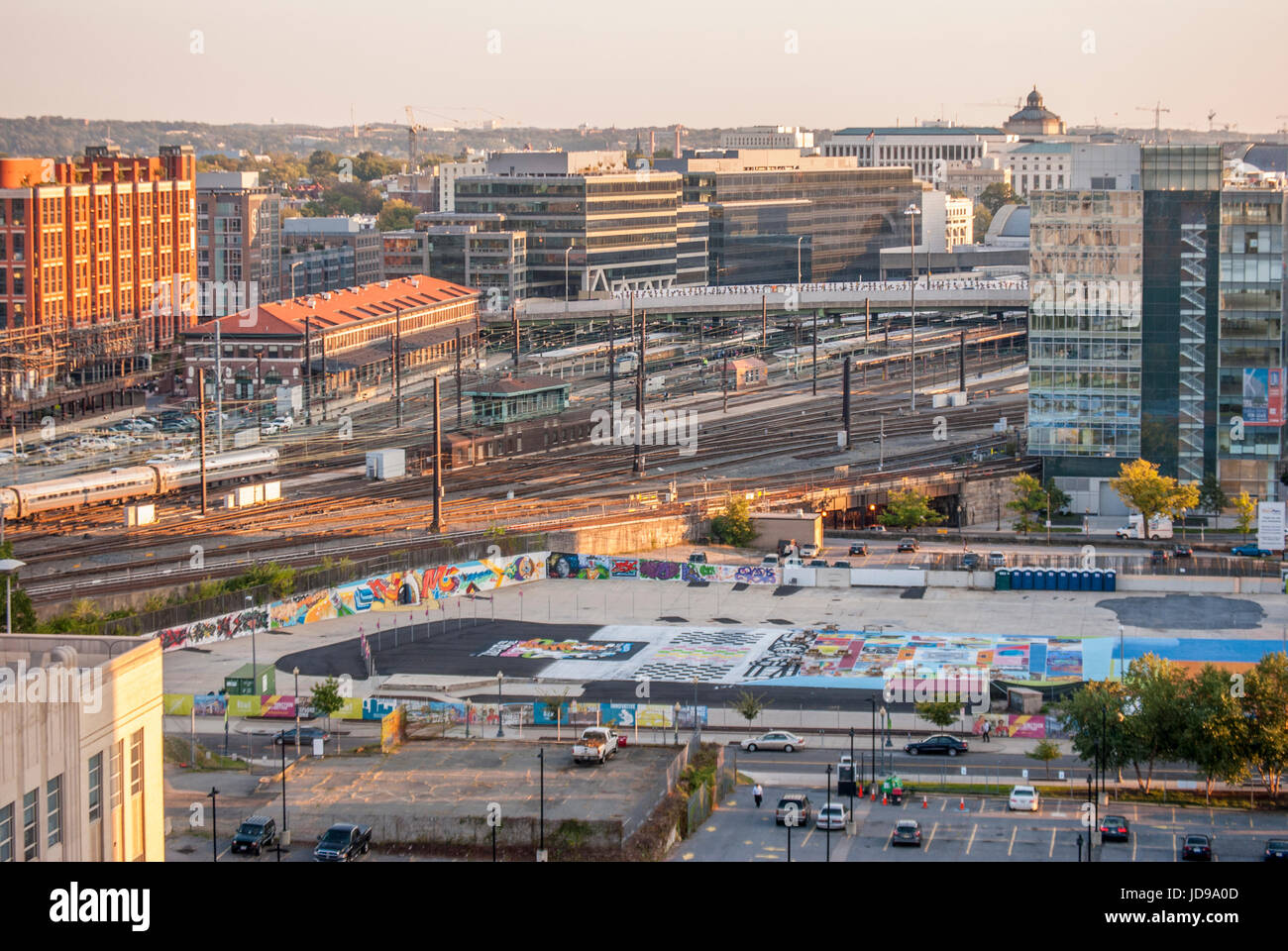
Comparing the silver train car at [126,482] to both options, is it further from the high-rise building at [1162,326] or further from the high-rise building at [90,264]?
the high-rise building at [1162,326]

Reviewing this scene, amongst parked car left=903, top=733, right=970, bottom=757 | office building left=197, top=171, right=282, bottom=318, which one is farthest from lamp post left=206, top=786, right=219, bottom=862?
office building left=197, top=171, right=282, bottom=318

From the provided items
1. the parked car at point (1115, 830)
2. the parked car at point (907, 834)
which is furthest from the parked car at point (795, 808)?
the parked car at point (1115, 830)

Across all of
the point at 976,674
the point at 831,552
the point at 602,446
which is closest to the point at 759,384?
the point at 602,446

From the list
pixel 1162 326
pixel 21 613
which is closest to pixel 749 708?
pixel 21 613

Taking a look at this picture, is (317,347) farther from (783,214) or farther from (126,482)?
(783,214)
